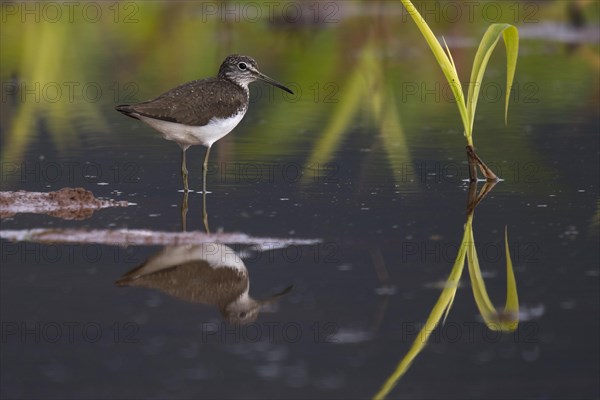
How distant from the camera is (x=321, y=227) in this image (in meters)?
8.39

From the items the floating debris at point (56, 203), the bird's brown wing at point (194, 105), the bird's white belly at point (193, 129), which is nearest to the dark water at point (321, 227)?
the floating debris at point (56, 203)

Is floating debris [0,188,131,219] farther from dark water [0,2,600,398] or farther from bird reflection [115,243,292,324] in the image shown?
bird reflection [115,243,292,324]

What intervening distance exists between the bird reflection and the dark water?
0.10 meters

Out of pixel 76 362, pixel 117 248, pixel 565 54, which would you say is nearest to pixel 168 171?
pixel 117 248

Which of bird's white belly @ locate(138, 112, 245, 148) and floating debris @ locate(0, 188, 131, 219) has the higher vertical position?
bird's white belly @ locate(138, 112, 245, 148)

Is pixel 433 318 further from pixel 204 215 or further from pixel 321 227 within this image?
pixel 204 215

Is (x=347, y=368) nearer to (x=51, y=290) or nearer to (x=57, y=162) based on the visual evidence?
(x=51, y=290)

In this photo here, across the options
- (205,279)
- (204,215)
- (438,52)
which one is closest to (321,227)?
(204,215)

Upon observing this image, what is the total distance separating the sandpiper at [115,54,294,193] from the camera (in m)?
9.64

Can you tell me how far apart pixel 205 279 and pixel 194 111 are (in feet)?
9.41

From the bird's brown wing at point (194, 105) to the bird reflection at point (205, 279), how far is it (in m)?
2.07

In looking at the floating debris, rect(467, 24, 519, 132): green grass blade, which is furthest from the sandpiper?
rect(467, 24, 519, 132): green grass blade

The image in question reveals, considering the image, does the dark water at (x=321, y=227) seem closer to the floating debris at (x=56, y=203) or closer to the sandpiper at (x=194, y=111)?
the floating debris at (x=56, y=203)

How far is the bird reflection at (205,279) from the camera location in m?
6.68
